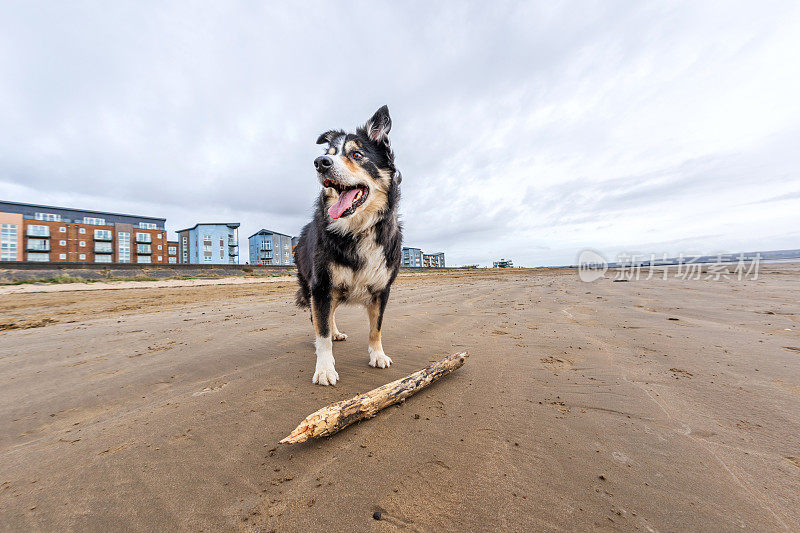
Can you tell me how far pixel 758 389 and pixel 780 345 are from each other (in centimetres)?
189

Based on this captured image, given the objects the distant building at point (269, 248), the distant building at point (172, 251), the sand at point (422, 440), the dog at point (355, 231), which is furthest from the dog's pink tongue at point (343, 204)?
the distant building at point (172, 251)

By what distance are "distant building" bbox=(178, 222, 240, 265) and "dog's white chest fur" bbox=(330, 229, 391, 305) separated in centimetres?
7162

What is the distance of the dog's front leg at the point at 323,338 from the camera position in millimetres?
2846

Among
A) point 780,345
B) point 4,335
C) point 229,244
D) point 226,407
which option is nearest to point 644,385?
point 780,345

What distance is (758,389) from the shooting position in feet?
7.72

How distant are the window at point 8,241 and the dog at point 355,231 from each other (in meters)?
76.1

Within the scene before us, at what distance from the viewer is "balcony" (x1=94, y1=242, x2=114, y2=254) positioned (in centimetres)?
5550

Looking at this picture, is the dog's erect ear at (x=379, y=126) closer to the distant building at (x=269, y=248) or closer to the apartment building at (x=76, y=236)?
the apartment building at (x=76, y=236)

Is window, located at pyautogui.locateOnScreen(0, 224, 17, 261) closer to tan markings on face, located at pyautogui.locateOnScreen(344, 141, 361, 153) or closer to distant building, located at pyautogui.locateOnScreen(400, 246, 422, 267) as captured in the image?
tan markings on face, located at pyautogui.locateOnScreen(344, 141, 361, 153)

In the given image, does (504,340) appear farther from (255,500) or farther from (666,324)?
(255,500)

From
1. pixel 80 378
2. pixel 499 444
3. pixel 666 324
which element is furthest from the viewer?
pixel 666 324

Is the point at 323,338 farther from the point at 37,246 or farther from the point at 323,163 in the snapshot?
the point at 37,246

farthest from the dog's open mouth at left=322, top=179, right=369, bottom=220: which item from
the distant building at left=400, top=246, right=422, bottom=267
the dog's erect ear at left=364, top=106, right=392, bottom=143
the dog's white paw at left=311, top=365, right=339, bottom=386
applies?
the distant building at left=400, top=246, right=422, bottom=267

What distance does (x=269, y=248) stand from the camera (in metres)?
73.8
